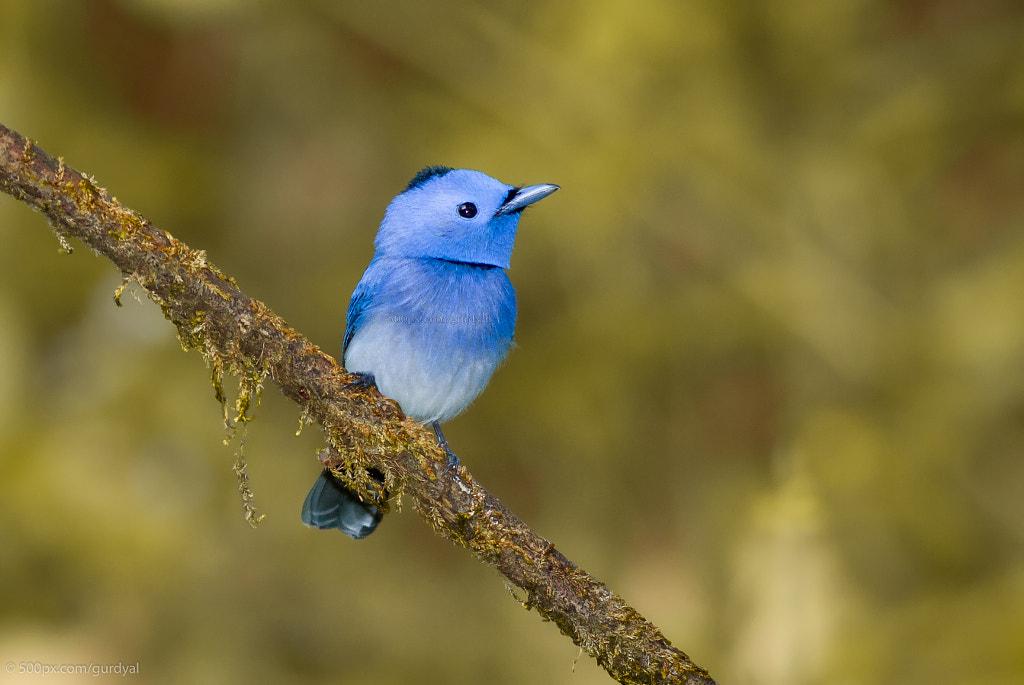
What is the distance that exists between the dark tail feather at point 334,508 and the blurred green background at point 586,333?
2.13 meters

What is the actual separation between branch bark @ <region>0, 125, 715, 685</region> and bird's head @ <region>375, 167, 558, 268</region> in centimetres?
122

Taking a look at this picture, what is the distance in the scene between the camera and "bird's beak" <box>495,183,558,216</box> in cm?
433

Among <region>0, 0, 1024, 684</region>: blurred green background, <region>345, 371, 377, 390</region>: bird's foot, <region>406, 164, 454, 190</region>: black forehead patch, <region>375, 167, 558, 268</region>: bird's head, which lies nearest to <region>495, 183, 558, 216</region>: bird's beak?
<region>375, 167, 558, 268</region>: bird's head

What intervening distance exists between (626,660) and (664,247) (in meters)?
4.89

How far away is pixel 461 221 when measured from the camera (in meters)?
4.41

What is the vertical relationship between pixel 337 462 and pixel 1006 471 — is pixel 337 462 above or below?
below

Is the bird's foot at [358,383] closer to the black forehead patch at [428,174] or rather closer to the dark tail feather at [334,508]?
the dark tail feather at [334,508]

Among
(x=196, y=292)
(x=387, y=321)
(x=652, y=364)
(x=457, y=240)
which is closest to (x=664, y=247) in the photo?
(x=652, y=364)

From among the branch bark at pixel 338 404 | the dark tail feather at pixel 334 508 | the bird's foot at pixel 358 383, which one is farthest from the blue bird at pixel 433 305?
the branch bark at pixel 338 404

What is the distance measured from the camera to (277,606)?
6945 millimetres

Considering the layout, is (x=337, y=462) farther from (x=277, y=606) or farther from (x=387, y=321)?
(x=277, y=606)

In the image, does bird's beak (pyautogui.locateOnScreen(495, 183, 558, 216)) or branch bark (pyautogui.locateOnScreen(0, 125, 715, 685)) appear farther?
bird's beak (pyautogui.locateOnScreen(495, 183, 558, 216))

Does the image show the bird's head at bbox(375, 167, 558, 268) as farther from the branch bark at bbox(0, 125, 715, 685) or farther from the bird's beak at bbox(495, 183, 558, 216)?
the branch bark at bbox(0, 125, 715, 685)

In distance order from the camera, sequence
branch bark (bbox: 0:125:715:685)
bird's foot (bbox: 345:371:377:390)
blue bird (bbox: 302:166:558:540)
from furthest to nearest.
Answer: blue bird (bbox: 302:166:558:540), bird's foot (bbox: 345:371:377:390), branch bark (bbox: 0:125:715:685)
